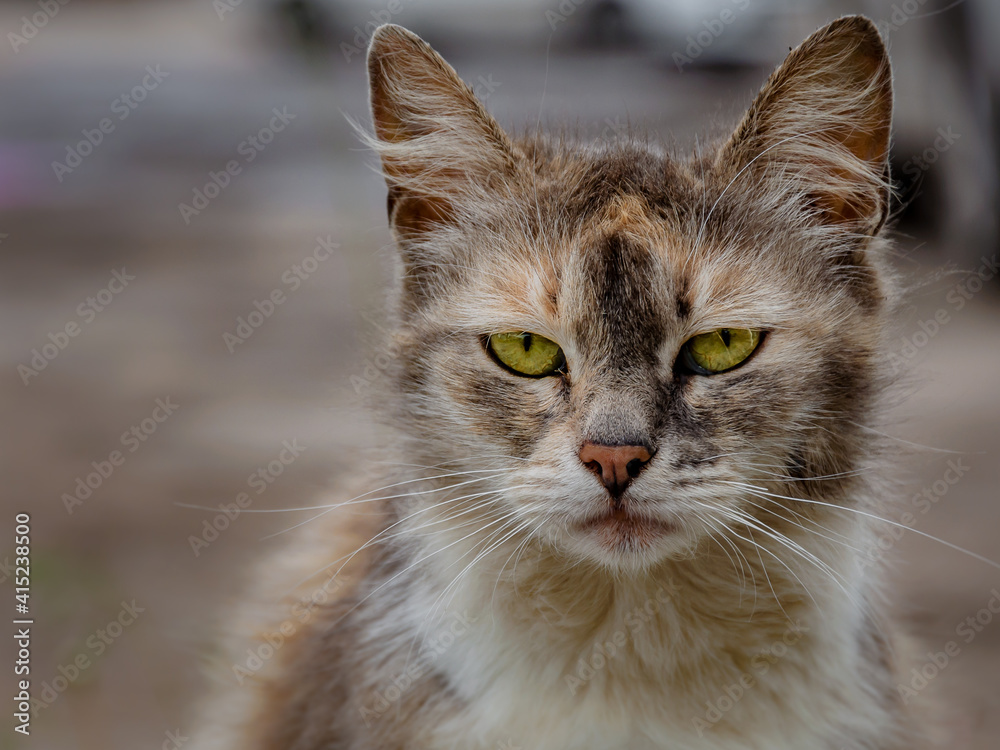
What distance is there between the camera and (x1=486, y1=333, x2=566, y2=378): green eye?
5.08 ft

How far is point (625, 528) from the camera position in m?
1.41

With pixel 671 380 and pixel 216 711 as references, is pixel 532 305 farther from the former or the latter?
pixel 216 711

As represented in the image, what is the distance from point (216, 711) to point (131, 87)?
3.34 metres

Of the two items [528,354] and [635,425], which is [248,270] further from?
[635,425]

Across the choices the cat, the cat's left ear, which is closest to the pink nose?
the cat

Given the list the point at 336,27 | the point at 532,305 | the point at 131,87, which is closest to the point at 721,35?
the point at 336,27

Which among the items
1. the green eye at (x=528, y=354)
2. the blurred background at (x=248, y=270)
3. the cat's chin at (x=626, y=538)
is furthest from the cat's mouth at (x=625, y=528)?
the blurred background at (x=248, y=270)

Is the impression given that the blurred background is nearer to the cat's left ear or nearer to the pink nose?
the cat's left ear

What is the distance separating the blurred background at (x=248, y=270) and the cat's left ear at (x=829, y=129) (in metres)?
0.26

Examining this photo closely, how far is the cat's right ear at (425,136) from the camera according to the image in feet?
5.45

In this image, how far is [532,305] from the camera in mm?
1560

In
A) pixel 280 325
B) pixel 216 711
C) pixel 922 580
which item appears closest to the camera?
pixel 216 711

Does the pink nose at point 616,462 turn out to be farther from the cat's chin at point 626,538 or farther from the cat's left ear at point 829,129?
the cat's left ear at point 829,129

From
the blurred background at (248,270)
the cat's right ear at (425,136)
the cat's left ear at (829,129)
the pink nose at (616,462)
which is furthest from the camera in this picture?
the blurred background at (248,270)
